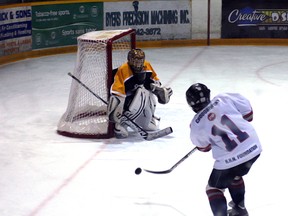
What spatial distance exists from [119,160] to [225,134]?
1.94 metres

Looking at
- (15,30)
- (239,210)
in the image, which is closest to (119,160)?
(239,210)

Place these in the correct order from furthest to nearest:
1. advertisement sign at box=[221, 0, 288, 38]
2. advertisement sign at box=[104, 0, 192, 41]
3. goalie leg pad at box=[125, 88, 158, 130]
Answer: advertisement sign at box=[221, 0, 288, 38] < advertisement sign at box=[104, 0, 192, 41] < goalie leg pad at box=[125, 88, 158, 130]

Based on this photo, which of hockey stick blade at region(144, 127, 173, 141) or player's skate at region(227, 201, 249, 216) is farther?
hockey stick blade at region(144, 127, 173, 141)

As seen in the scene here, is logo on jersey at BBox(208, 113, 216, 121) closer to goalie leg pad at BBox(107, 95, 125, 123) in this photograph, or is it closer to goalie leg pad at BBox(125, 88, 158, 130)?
goalie leg pad at BBox(107, 95, 125, 123)

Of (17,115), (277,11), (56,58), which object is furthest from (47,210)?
(277,11)

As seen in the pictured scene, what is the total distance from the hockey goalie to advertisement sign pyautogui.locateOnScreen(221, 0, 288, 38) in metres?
4.99

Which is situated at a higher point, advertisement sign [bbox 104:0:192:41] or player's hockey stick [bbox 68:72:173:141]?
advertisement sign [bbox 104:0:192:41]

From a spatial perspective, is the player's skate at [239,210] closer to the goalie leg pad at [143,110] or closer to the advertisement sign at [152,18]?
the goalie leg pad at [143,110]

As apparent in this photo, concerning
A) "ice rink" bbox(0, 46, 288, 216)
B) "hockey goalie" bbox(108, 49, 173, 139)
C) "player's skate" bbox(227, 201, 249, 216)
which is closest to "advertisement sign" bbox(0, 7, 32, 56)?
"ice rink" bbox(0, 46, 288, 216)

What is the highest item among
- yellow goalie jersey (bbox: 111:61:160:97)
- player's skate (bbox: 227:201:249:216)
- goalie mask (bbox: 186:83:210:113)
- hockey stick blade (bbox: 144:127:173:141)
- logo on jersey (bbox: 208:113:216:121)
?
goalie mask (bbox: 186:83:210:113)

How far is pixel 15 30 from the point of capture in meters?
9.40

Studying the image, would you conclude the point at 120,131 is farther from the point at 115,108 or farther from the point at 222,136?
the point at 222,136

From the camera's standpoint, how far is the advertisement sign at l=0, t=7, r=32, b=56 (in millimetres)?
9227

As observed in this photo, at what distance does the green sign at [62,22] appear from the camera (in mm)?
9742
